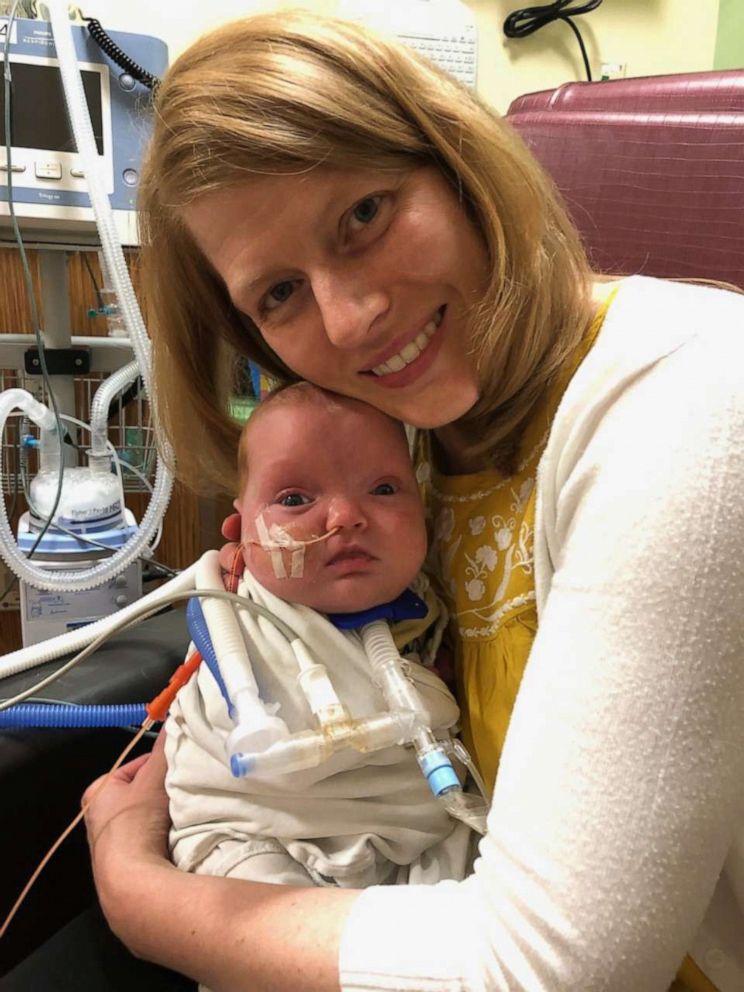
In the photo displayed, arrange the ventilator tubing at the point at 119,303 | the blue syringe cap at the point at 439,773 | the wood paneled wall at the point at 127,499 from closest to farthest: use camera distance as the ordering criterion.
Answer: the blue syringe cap at the point at 439,773 < the ventilator tubing at the point at 119,303 < the wood paneled wall at the point at 127,499

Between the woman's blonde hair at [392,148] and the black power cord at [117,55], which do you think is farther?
the black power cord at [117,55]

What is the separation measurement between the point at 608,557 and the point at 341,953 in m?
0.34

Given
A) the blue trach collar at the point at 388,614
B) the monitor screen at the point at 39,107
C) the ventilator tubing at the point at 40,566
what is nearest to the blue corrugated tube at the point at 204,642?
the blue trach collar at the point at 388,614

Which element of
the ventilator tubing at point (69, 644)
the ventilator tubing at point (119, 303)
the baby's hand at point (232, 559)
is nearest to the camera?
the baby's hand at point (232, 559)

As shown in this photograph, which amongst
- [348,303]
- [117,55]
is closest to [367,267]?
[348,303]

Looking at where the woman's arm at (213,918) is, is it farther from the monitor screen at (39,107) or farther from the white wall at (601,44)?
the white wall at (601,44)

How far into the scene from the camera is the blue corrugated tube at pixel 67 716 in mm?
960

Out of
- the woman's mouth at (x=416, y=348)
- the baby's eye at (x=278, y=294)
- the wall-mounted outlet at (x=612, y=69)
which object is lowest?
the woman's mouth at (x=416, y=348)

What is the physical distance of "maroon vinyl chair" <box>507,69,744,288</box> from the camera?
3.07 ft

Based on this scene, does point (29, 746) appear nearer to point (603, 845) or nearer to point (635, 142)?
point (603, 845)

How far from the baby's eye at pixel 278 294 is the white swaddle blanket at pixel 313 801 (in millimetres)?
294

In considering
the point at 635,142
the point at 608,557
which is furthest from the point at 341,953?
the point at 635,142

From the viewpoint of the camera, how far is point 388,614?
0.81 metres

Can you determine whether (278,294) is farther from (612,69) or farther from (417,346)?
(612,69)
